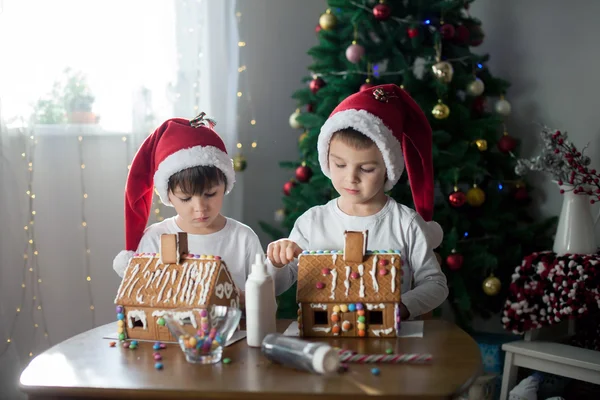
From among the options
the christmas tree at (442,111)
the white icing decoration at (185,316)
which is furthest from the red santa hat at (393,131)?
the christmas tree at (442,111)

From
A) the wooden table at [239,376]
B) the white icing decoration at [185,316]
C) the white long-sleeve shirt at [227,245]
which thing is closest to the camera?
the wooden table at [239,376]

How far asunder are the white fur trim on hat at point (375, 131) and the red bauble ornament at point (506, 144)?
4.56ft

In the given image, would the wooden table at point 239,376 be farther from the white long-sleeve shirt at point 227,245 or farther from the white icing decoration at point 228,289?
the white long-sleeve shirt at point 227,245

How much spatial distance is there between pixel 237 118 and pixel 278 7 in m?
0.61

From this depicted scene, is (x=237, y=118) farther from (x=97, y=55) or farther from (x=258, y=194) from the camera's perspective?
(x=97, y=55)

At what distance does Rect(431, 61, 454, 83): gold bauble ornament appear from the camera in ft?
8.95

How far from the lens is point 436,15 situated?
111 inches

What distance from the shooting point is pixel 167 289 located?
1500mm

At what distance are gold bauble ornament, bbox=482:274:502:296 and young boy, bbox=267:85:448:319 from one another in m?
1.09

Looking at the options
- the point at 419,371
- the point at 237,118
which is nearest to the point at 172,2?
the point at 237,118

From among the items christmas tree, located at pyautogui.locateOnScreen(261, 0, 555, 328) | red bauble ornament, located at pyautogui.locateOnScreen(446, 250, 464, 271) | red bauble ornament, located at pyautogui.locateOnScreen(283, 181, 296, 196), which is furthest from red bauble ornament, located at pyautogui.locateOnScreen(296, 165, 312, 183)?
red bauble ornament, located at pyautogui.locateOnScreen(446, 250, 464, 271)

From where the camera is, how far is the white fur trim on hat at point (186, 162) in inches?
72.5

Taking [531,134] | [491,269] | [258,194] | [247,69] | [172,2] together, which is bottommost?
[491,269]

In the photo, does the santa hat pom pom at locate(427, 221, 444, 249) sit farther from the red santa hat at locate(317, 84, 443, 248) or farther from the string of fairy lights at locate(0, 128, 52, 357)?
the string of fairy lights at locate(0, 128, 52, 357)
